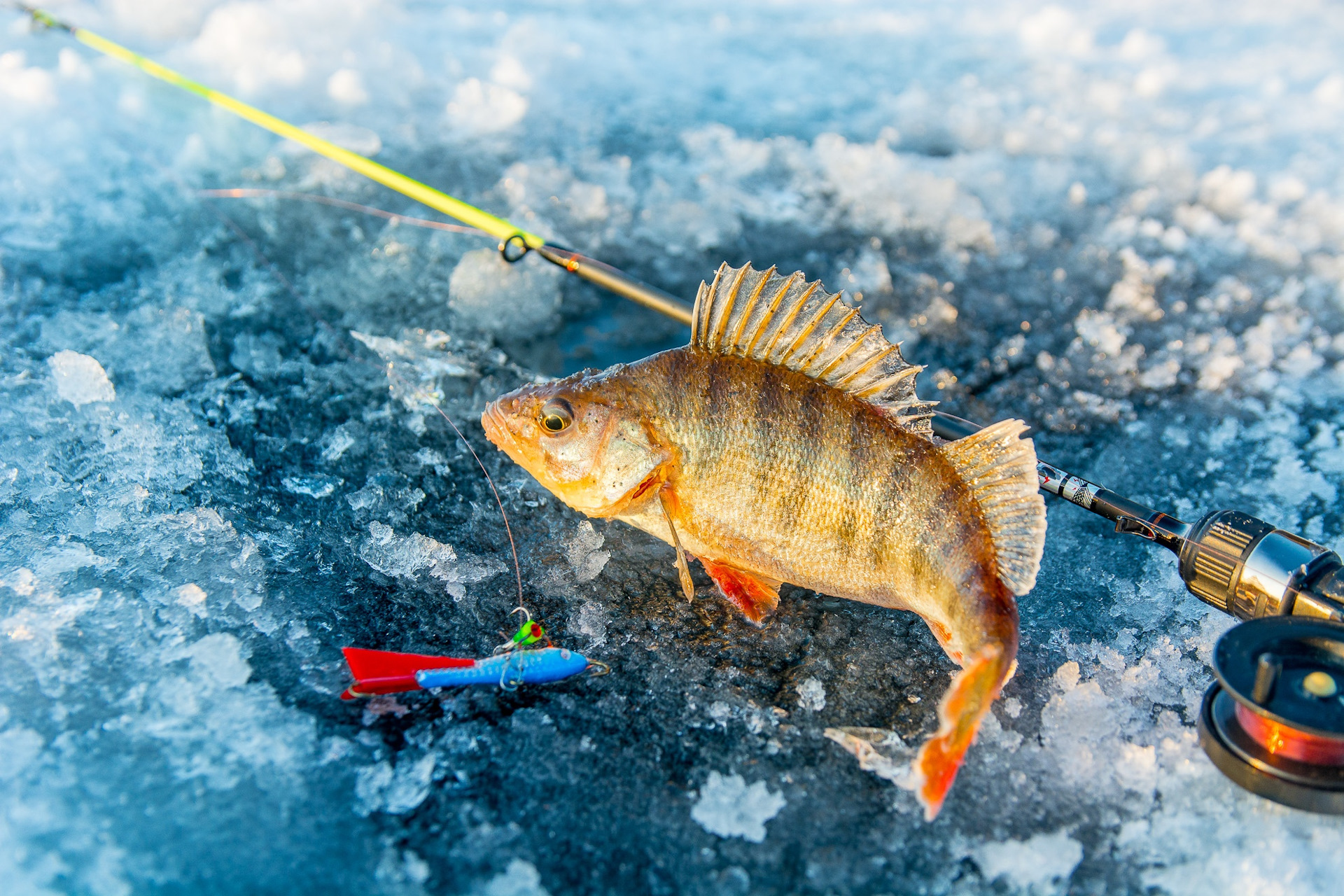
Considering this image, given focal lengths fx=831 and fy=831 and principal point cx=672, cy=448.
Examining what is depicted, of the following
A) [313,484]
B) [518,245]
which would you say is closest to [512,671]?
[313,484]

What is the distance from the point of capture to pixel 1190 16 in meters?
9.02

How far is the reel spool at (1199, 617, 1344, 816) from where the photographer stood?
192 centimetres

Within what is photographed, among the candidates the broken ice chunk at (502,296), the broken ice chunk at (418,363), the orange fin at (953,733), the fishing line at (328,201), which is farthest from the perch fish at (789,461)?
the fishing line at (328,201)

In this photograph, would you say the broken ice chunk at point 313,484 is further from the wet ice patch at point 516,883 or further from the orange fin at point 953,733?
the orange fin at point 953,733

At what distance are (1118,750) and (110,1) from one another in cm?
868

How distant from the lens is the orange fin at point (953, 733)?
186 centimetres

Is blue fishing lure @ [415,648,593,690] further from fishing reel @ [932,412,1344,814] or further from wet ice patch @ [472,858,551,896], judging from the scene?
fishing reel @ [932,412,1344,814]

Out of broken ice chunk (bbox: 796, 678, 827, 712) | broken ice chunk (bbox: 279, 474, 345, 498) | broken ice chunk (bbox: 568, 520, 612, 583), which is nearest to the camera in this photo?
broken ice chunk (bbox: 796, 678, 827, 712)

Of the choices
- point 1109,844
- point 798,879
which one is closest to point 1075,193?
point 1109,844

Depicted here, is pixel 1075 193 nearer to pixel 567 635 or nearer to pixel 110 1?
pixel 567 635

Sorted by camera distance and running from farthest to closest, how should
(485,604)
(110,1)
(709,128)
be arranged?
(110,1)
(709,128)
(485,604)

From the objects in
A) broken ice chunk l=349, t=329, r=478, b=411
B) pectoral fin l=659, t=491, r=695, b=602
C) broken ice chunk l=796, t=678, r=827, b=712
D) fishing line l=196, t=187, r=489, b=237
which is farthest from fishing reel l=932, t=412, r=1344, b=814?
fishing line l=196, t=187, r=489, b=237

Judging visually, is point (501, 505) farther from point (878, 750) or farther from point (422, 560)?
point (878, 750)

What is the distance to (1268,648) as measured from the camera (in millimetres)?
2070
